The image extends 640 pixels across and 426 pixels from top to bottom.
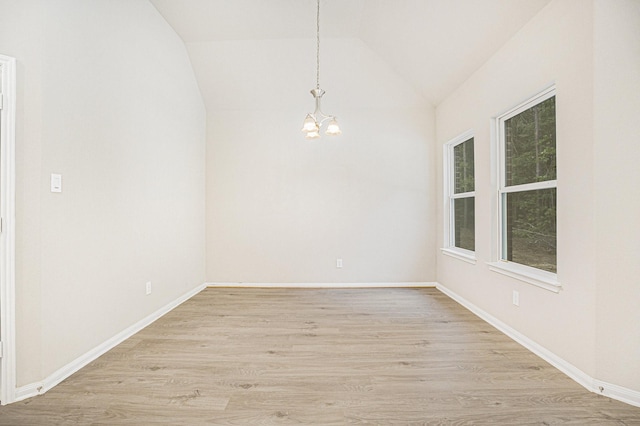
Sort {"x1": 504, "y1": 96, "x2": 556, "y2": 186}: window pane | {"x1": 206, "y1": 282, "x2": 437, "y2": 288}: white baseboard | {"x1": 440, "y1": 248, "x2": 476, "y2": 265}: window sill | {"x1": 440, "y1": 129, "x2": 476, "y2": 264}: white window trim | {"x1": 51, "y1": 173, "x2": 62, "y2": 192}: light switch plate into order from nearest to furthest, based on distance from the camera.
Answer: {"x1": 51, "y1": 173, "x2": 62, "y2": 192}: light switch plate
{"x1": 504, "y1": 96, "x2": 556, "y2": 186}: window pane
{"x1": 440, "y1": 248, "x2": 476, "y2": 265}: window sill
{"x1": 440, "y1": 129, "x2": 476, "y2": 264}: white window trim
{"x1": 206, "y1": 282, "x2": 437, "y2": 288}: white baseboard

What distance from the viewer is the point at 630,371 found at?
1842 mm

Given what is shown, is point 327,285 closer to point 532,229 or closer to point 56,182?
point 532,229

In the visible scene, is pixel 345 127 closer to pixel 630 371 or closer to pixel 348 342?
pixel 348 342

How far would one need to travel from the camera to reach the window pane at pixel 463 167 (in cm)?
382

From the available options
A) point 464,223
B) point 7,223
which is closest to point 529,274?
point 464,223

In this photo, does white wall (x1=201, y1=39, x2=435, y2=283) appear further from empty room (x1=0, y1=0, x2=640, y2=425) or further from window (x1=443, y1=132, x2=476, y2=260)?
window (x1=443, y1=132, x2=476, y2=260)

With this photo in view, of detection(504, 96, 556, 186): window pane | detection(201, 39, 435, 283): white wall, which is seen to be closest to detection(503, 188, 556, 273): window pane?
detection(504, 96, 556, 186): window pane

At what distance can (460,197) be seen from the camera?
405 cm

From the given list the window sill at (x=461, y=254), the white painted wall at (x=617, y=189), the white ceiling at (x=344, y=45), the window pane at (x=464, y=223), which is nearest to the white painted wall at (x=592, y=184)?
the white painted wall at (x=617, y=189)

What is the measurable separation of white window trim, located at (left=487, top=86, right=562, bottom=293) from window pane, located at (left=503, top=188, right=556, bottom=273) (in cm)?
5

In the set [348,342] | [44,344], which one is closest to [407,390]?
[348,342]

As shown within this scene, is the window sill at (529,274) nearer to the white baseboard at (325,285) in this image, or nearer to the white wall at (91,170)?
the white baseboard at (325,285)

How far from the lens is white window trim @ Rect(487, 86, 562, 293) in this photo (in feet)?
7.81

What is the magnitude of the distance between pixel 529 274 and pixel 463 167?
6.13ft
